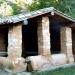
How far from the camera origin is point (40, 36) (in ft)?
53.0

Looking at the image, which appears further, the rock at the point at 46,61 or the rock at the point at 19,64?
the rock at the point at 46,61

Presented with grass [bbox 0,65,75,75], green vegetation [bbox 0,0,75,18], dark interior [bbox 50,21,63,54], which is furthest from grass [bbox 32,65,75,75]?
green vegetation [bbox 0,0,75,18]

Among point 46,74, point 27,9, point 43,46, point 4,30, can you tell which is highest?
point 27,9

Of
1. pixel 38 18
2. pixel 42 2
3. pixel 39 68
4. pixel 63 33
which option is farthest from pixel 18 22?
pixel 42 2

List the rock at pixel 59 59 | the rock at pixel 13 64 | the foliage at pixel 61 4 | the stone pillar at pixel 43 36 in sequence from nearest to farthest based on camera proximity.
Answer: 1. the rock at pixel 13 64
2. the stone pillar at pixel 43 36
3. the rock at pixel 59 59
4. the foliage at pixel 61 4

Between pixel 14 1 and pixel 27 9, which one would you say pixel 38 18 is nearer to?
pixel 27 9

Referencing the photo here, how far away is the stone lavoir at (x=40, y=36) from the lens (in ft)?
48.4

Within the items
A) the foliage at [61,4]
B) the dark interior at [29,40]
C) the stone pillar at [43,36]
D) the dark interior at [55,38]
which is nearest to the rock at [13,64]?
the stone pillar at [43,36]

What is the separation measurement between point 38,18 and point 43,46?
1677 millimetres

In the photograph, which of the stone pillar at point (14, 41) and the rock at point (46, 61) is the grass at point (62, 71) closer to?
the rock at point (46, 61)

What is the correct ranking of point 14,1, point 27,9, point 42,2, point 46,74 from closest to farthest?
1. point 46,74
2. point 42,2
3. point 27,9
4. point 14,1

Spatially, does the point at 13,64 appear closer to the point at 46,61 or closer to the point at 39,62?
the point at 39,62

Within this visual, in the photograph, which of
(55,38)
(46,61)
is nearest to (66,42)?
(55,38)

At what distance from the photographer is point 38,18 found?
53.1ft
